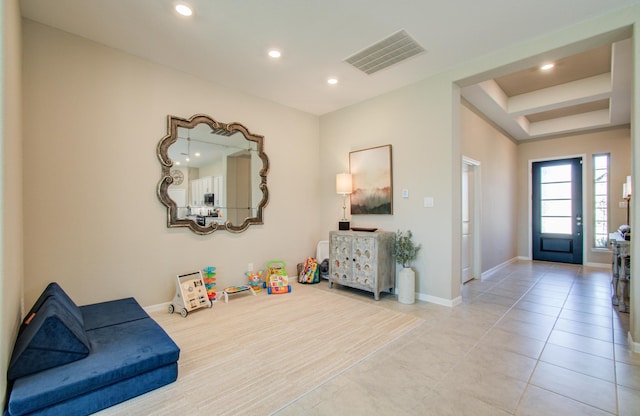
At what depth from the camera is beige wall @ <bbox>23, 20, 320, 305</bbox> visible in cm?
261

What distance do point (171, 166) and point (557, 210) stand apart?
7767mm

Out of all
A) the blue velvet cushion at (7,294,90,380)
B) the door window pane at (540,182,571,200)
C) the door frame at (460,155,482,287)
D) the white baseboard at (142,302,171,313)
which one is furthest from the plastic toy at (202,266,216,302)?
the door window pane at (540,182,571,200)

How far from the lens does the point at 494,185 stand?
5516mm

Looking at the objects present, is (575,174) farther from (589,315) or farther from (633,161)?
(633,161)

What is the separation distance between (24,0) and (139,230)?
85.3 inches

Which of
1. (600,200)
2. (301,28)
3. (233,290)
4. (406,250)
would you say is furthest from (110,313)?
(600,200)

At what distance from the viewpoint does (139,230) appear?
Answer: 3152 mm

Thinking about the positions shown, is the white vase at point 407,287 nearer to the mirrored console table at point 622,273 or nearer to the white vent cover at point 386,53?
the mirrored console table at point 622,273

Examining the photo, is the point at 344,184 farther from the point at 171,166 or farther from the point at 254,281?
the point at 171,166

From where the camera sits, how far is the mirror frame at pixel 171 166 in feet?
10.8

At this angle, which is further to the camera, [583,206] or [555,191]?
[555,191]

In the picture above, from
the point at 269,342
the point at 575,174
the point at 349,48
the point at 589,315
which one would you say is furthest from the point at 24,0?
the point at 575,174

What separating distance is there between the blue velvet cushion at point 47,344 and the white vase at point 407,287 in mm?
3111

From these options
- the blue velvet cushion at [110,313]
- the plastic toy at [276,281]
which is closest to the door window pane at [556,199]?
the plastic toy at [276,281]
